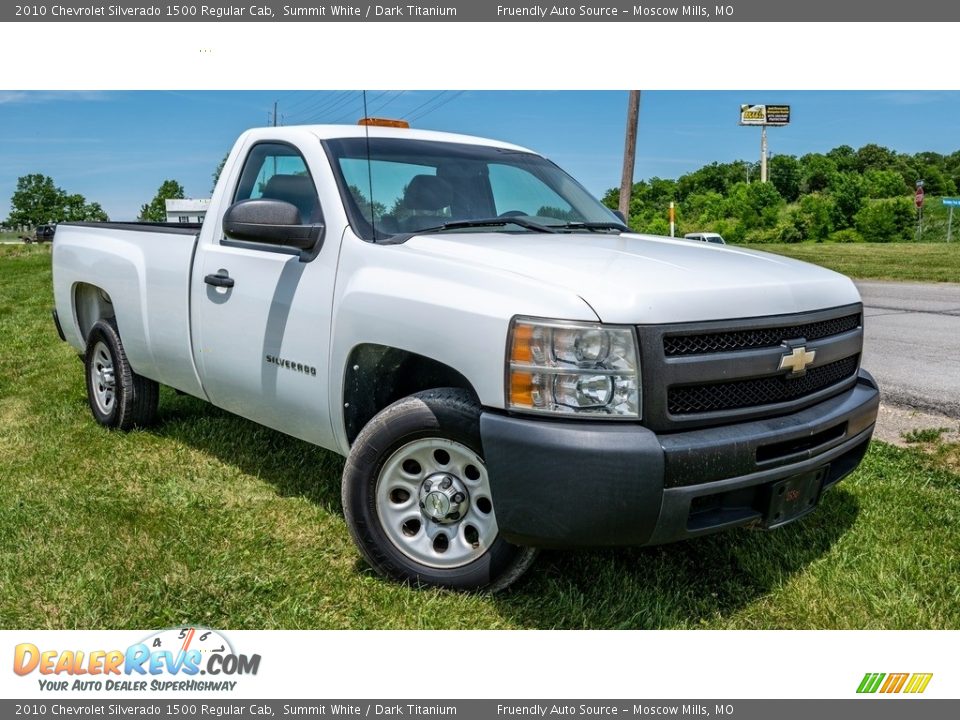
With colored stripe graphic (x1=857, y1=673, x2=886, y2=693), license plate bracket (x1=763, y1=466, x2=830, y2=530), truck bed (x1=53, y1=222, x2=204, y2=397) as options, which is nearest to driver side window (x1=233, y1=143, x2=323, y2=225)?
truck bed (x1=53, y1=222, x2=204, y2=397)

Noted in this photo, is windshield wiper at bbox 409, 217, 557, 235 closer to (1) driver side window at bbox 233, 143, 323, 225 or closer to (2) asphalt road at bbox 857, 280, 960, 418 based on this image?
(1) driver side window at bbox 233, 143, 323, 225

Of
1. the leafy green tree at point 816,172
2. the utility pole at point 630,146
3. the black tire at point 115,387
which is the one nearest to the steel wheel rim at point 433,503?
the black tire at point 115,387

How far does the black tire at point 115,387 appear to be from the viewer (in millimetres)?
5566

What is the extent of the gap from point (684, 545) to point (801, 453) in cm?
92

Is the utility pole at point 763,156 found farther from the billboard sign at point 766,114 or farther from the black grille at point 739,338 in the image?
the black grille at point 739,338

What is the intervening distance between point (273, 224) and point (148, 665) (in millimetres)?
1861

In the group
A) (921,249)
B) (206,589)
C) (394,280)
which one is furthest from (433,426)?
(921,249)

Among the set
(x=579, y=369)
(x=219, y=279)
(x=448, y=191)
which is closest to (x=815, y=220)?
(x=448, y=191)

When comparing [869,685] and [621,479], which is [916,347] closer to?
[869,685]

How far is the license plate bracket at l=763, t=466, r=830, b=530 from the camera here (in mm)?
3090

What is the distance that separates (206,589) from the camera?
345 cm

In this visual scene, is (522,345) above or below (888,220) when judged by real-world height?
below

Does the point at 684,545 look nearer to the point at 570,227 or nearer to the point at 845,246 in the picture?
the point at 570,227

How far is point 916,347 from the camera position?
8.98 m
